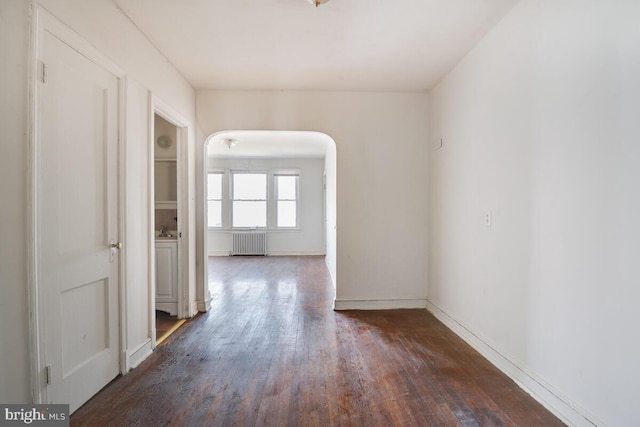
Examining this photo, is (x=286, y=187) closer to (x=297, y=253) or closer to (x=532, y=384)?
(x=297, y=253)

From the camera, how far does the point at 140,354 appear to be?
2.57 metres

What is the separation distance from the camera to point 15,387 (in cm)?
151

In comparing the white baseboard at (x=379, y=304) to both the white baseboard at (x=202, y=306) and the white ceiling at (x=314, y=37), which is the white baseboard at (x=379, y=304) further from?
the white ceiling at (x=314, y=37)

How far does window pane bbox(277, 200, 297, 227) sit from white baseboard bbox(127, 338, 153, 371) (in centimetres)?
595

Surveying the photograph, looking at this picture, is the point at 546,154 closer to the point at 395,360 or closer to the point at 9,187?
the point at 395,360

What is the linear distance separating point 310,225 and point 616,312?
7.25 meters

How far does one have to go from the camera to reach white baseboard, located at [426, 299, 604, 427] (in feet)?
5.75

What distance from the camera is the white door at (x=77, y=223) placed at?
170cm

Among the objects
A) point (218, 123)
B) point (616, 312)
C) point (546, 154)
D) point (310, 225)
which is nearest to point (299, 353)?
point (616, 312)

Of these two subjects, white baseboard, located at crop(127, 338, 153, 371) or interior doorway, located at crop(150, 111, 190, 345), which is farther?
interior doorway, located at crop(150, 111, 190, 345)

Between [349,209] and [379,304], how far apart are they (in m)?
1.22

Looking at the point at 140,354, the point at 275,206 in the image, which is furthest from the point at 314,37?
the point at 275,206

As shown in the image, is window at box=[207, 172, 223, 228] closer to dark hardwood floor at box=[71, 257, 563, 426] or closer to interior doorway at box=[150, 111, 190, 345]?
interior doorway at box=[150, 111, 190, 345]

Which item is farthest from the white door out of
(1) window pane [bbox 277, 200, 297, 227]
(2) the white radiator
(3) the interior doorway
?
(1) window pane [bbox 277, 200, 297, 227]
